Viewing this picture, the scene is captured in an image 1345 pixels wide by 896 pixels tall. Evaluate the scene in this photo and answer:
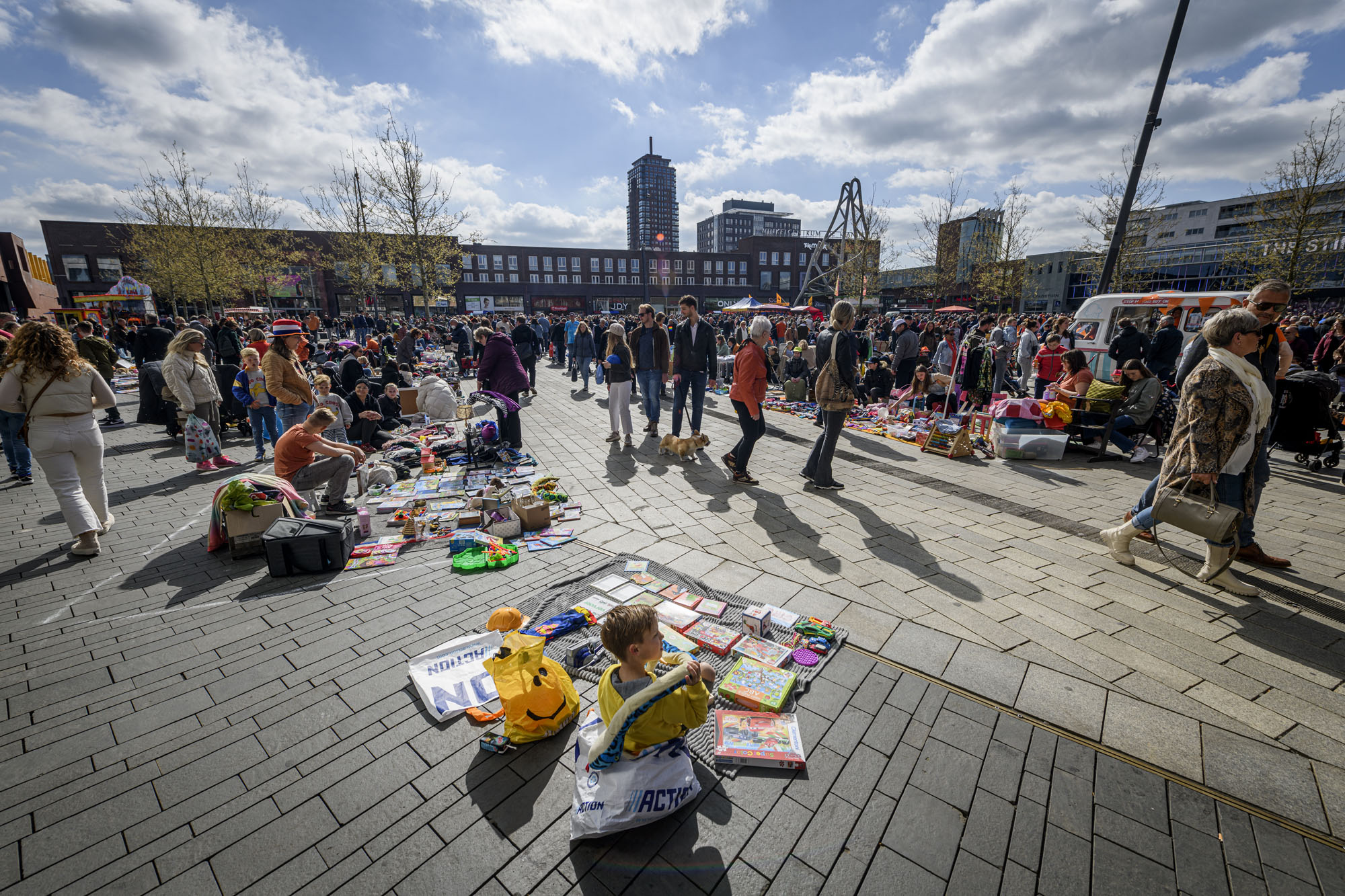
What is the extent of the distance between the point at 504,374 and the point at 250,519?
3.91 m

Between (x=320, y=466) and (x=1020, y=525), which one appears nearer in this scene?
(x=1020, y=525)

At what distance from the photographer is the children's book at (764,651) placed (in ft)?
10.1

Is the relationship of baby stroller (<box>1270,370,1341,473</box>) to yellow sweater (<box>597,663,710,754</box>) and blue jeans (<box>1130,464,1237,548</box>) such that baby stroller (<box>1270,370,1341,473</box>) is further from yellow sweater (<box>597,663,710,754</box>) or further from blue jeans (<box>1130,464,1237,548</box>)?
yellow sweater (<box>597,663,710,754</box>)

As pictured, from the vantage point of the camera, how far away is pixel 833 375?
19.3ft

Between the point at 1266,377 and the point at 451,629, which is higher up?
the point at 1266,377

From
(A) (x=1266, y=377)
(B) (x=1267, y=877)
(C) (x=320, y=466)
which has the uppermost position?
(A) (x=1266, y=377)

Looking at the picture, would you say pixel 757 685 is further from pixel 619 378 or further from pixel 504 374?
pixel 504 374

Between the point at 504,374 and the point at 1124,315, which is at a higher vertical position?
the point at 1124,315

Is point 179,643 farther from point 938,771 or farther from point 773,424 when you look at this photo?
point 773,424

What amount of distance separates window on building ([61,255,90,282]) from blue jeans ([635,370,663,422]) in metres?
→ 64.7

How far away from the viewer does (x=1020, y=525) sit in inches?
204

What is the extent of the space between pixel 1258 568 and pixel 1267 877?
3.54 meters

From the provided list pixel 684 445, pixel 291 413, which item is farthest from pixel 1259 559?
pixel 291 413

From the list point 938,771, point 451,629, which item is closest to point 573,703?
point 451,629
